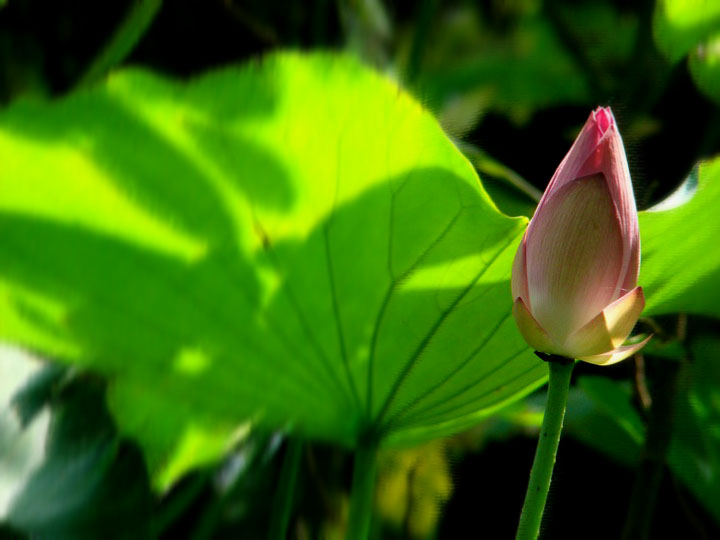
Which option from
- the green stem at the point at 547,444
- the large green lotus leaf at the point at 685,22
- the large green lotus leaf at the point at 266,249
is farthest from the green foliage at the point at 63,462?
the large green lotus leaf at the point at 685,22

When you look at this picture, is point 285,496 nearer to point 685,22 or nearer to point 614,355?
Result: point 614,355

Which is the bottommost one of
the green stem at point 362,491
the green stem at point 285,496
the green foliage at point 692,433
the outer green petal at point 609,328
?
the green foliage at point 692,433

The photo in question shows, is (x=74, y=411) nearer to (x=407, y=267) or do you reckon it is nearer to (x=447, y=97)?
(x=407, y=267)

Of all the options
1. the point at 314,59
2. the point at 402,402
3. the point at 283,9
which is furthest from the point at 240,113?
the point at 283,9

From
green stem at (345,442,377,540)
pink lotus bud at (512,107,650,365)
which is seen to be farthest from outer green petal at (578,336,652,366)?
green stem at (345,442,377,540)

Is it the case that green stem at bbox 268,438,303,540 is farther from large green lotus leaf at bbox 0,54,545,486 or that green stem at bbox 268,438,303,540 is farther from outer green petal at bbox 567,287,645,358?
outer green petal at bbox 567,287,645,358

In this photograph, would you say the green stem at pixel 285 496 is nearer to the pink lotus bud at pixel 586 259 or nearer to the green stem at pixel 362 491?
the green stem at pixel 362 491

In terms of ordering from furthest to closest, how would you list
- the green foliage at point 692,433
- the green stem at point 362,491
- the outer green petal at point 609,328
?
the green foliage at point 692,433 < the green stem at point 362,491 < the outer green petal at point 609,328
